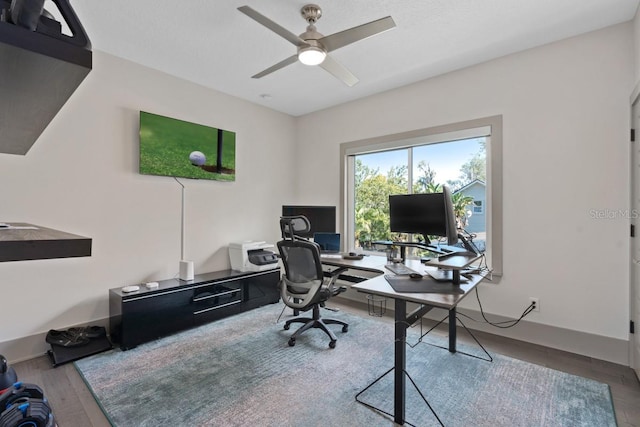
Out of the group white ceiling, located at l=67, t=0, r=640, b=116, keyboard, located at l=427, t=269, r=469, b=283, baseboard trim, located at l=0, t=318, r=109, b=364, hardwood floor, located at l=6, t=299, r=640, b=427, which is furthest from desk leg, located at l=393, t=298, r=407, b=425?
baseboard trim, located at l=0, t=318, r=109, b=364

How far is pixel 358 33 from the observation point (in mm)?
2125

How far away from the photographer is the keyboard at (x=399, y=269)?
2.56 m

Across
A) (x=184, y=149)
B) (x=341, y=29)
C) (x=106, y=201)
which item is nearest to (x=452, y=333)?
(x=341, y=29)

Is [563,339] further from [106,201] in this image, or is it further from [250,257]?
[106,201]

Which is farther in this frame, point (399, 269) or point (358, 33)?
point (399, 269)

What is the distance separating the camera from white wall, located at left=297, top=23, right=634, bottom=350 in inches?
102

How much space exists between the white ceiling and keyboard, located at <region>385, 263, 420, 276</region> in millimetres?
2037

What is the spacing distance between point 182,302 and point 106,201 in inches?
49.2

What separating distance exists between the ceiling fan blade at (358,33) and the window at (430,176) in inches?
A: 69.3

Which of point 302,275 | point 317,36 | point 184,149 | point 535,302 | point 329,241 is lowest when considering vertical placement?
point 535,302

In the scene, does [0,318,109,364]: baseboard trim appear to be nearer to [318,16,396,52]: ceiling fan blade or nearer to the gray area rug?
the gray area rug

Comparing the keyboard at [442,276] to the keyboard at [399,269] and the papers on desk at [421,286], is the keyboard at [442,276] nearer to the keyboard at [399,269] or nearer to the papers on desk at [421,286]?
the papers on desk at [421,286]

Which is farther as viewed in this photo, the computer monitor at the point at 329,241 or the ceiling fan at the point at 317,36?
the computer monitor at the point at 329,241

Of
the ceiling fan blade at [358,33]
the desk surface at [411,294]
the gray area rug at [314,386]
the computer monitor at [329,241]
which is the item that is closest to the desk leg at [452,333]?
the gray area rug at [314,386]
